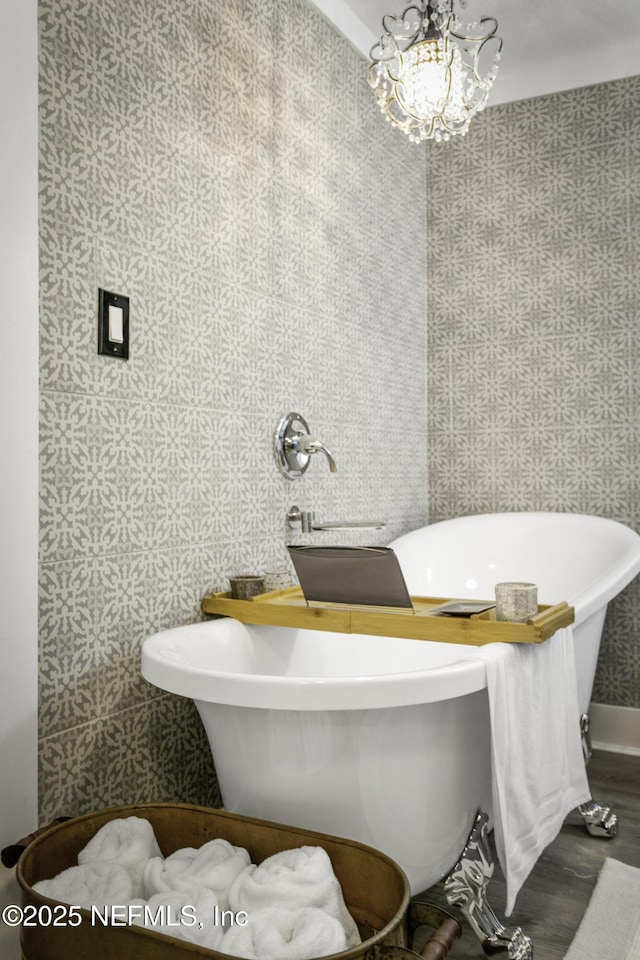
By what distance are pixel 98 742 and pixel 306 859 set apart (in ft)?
1.85

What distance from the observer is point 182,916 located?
1108 millimetres

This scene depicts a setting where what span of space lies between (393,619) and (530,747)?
0.38 m

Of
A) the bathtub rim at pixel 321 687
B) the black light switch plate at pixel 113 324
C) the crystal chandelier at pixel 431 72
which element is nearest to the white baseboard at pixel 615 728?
the bathtub rim at pixel 321 687

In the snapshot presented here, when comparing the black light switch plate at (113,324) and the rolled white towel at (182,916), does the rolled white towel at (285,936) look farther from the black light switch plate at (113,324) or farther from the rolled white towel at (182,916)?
the black light switch plate at (113,324)

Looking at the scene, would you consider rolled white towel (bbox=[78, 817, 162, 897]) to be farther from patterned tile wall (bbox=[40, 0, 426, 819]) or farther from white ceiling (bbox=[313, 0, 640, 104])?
white ceiling (bbox=[313, 0, 640, 104])

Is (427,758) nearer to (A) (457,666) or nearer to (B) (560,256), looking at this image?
(A) (457,666)

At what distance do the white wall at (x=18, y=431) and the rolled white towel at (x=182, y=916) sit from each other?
36cm

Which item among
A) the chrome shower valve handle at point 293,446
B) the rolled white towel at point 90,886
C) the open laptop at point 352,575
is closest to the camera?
the rolled white towel at point 90,886

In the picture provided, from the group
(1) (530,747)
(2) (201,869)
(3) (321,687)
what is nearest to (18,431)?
(3) (321,687)

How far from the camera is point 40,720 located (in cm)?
144

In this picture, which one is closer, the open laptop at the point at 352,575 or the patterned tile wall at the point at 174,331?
the patterned tile wall at the point at 174,331

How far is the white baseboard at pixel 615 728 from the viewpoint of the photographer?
2.82 meters

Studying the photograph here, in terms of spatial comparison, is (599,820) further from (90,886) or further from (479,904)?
(90,886)

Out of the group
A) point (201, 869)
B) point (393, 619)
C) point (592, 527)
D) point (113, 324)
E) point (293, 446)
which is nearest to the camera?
point (201, 869)
